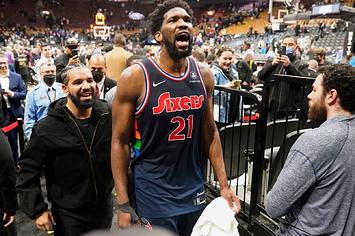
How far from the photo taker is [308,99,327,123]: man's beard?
1942 millimetres

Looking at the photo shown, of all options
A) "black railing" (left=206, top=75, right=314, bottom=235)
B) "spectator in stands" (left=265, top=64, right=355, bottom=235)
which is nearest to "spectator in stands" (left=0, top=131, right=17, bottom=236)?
"spectator in stands" (left=265, top=64, right=355, bottom=235)

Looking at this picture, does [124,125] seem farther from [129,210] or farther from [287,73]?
[287,73]

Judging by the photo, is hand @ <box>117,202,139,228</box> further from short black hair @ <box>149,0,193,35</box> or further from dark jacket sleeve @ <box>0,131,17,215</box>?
short black hair @ <box>149,0,193,35</box>

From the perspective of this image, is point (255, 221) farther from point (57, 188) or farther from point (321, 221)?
point (57, 188)

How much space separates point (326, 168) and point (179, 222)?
3.07 ft

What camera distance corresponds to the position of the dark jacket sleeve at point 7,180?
244 cm

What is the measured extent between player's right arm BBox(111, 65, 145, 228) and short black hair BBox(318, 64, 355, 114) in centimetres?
105

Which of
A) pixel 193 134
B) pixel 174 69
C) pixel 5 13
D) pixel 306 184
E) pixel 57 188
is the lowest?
pixel 57 188

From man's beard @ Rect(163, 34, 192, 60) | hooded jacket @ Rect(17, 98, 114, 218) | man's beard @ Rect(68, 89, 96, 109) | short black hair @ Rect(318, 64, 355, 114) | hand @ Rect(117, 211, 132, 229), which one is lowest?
hand @ Rect(117, 211, 132, 229)

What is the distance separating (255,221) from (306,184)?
146 centimetres

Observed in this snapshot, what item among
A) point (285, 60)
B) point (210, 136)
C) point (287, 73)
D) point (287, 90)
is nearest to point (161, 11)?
point (210, 136)

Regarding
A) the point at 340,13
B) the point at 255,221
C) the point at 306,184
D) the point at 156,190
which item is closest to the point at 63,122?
the point at 156,190

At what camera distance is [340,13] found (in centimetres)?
955

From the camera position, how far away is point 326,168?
180 cm
